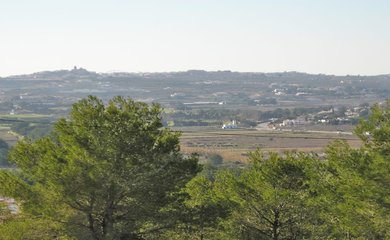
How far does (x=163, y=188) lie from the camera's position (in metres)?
18.3

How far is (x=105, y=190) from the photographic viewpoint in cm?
1762

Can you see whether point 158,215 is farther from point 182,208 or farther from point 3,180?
point 3,180

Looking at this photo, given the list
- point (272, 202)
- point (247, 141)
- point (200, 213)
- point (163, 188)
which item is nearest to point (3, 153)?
point (247, 141)

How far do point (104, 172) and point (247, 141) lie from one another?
365 feet

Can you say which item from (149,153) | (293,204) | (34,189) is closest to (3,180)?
(34,189)

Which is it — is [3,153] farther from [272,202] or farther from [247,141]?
[272,202]

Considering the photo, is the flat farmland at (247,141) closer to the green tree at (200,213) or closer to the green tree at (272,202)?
the green tree at (272,202)

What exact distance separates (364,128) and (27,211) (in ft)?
36.4

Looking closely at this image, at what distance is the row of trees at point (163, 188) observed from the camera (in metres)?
17.4

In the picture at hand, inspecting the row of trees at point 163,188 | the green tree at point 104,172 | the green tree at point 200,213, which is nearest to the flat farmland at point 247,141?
the row of trees at point 163,188

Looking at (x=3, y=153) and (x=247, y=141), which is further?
(x=247, y=141)

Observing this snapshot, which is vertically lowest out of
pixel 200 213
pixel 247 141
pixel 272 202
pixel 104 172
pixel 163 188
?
pixel 247 141

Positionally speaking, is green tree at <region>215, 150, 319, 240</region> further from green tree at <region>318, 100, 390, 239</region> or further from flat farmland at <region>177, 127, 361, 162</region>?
flat farmland at <region>177, 127, 361, 162</region>

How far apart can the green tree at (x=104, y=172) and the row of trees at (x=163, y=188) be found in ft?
0.11
